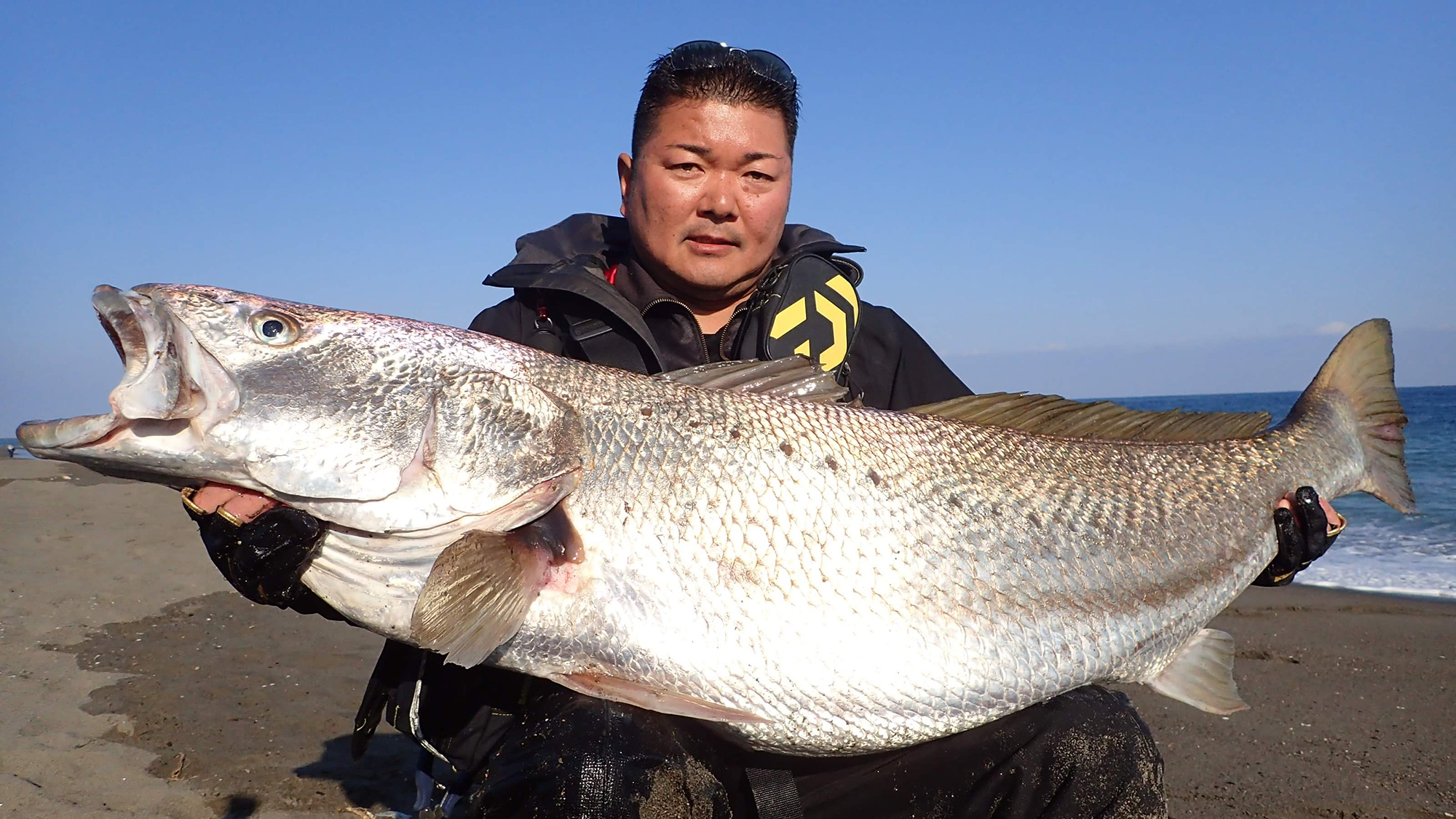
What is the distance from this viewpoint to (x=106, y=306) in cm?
203

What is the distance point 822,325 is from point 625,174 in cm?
112

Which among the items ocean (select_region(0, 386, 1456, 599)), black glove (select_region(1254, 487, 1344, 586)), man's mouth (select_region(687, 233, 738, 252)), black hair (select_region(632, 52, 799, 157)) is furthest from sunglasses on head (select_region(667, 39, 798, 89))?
ocean (select_region(0, 386, 1456, 599))

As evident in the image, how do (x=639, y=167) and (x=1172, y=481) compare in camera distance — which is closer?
(x=1172, y=481)

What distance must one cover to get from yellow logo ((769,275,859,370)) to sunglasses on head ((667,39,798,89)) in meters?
0.84

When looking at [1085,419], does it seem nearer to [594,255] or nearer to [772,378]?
[772,378]

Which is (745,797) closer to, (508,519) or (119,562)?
(508,519)

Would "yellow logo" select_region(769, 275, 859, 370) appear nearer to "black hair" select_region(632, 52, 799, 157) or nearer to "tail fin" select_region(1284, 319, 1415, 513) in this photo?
"black hair" select_region(632, 52, 799, 157)

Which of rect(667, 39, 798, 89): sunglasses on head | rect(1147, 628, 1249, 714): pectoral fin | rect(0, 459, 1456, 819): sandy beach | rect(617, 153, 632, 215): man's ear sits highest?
rect(667, 39, 798, 89): sunglasses on head

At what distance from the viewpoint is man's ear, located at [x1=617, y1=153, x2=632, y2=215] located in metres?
3.77

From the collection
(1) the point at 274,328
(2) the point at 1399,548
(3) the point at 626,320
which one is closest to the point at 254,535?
(1) the point at 274,328

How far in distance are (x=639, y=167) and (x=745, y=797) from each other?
2.34 meters

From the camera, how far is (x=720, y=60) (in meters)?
3.43

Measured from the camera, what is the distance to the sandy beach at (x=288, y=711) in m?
3.58

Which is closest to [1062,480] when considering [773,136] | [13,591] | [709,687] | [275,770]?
[709,687]
